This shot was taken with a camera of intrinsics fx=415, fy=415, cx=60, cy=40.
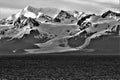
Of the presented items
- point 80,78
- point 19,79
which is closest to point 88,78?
point 80,78

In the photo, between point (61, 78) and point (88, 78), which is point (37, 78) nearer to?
point (61, 78)

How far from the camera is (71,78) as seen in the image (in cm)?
13650

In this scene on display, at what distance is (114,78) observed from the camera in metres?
137

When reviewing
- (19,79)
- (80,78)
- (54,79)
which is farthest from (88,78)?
(19,79)

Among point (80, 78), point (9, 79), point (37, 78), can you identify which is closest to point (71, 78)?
point (80, 78)

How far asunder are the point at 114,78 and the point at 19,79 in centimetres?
3131

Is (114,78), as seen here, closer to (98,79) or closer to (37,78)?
(98,79)

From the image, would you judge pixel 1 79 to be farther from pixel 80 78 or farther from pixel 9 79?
pixel 80 78

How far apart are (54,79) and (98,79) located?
14.1m

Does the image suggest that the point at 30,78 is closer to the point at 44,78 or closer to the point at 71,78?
the point at 44,78

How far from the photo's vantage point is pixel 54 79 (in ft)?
436

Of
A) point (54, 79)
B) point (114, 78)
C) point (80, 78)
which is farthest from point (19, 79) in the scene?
point (114, 78)

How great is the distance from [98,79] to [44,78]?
58.1ft

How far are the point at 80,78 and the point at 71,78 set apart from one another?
9.72 feet
